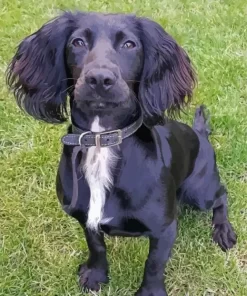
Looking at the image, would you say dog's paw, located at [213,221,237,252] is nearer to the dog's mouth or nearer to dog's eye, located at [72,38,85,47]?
the dog's mouth

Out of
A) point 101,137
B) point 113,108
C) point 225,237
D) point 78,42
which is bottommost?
point 225,237

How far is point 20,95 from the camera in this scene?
2139 mm

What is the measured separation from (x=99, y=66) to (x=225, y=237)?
4.01 ft

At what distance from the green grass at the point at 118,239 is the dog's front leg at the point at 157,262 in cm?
13

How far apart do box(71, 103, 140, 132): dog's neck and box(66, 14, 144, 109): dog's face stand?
0.07 m

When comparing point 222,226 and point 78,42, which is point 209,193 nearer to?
point 222,226

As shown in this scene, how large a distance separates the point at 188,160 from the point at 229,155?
1.94ft

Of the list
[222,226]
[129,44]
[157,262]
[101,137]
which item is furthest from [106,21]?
[222,226]

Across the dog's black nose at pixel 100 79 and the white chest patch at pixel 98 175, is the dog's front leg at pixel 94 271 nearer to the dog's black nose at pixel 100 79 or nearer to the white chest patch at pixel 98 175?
the white chest patch at pixel 98 175

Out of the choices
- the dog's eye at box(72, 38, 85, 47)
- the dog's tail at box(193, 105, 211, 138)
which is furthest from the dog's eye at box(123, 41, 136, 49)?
the dog's tail at box(193, 105, 211, 138)

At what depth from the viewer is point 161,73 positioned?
2.05 meters

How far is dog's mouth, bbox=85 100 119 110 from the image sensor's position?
188cm

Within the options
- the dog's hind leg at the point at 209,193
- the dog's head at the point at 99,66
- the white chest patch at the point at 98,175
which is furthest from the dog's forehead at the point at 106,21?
the dog's hind leg at the point at 209,193

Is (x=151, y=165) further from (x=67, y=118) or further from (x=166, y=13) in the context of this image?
(x=166, y=13)
